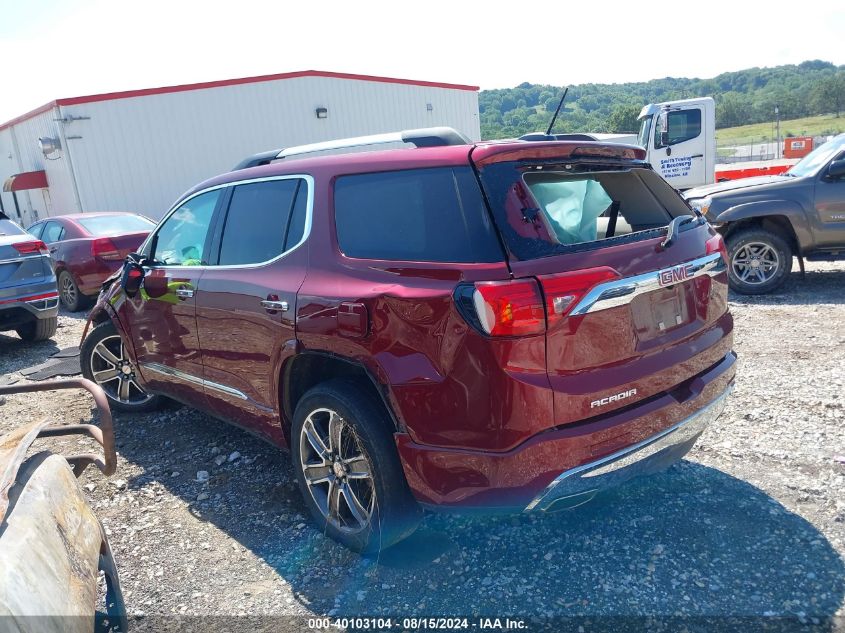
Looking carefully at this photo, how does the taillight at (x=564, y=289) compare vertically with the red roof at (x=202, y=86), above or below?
below

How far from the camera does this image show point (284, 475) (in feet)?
13.2

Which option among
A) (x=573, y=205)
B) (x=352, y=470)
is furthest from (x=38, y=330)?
(x=573, y=205)

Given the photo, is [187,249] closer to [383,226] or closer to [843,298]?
[383,226]

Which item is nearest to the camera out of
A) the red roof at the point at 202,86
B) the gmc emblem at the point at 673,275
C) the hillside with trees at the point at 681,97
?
the gmc emblem at the point at 673,275

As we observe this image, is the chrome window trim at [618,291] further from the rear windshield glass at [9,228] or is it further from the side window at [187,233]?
the rear windshield glass at [9,228]

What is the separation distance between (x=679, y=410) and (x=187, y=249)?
9.99ft

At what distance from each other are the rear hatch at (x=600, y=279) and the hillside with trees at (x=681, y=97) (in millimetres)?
21865

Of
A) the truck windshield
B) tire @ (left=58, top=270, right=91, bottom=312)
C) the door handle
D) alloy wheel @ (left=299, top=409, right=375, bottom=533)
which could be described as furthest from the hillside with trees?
alloy wheel @ (left=299, top=409, right=375, bottom=533)

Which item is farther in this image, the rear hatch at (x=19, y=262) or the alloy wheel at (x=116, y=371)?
the rear hatch at (x=19, y=262)

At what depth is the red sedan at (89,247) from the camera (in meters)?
9.67

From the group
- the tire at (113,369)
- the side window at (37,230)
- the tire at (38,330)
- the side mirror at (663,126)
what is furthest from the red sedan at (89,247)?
the side mirror at (663,126)

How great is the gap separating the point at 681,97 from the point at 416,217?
38.3m

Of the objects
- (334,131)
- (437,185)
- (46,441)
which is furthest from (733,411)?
(334,131)

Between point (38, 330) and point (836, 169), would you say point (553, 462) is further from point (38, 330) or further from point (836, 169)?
point (38, 330)
